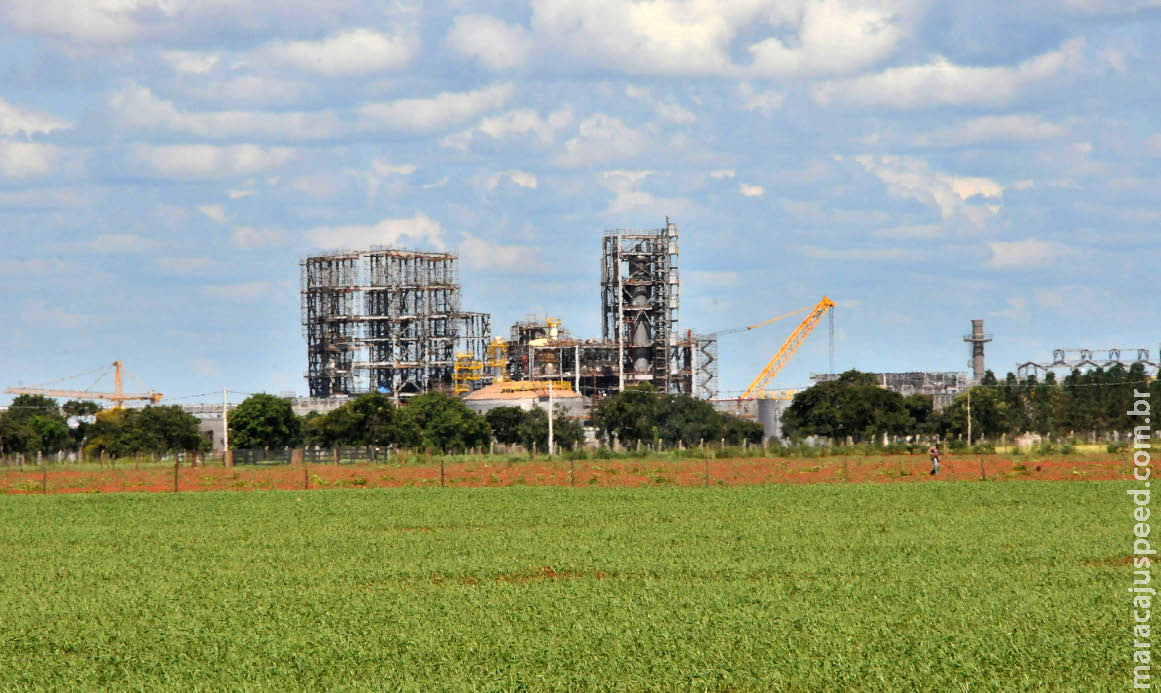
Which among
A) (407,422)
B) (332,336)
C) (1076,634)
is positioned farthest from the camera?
(332,336)

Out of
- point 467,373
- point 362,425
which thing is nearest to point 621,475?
point 362,425

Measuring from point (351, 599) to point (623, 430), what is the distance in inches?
4247

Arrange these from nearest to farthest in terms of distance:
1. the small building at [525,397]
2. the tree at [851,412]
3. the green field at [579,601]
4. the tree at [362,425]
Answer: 1. the green field at [579,601]
2. the tree at [851,412]
3. the tree at [362,425]
4. the small building at [525,397]

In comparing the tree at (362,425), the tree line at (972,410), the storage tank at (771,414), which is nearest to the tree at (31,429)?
the tree at (362,425)

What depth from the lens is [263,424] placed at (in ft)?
412

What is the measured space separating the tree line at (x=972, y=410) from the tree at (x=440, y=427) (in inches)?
1057

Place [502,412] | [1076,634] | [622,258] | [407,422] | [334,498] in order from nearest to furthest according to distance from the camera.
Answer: [1076,634]
[334,498]
[407,422]
[502,412]
[622,258]

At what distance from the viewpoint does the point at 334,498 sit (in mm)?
53562

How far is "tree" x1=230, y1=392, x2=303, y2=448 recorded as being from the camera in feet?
413

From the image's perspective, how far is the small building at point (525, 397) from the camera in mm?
143250

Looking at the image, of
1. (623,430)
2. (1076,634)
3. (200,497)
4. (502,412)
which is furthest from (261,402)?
(1076,634)

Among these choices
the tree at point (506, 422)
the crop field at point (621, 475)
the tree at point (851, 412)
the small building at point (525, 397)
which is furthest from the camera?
the small building at point (525, 397)

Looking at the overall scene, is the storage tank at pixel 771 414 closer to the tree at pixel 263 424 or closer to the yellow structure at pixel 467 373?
the yellow structure at pixel 467 373

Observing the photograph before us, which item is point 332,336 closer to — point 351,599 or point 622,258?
point 622,258
